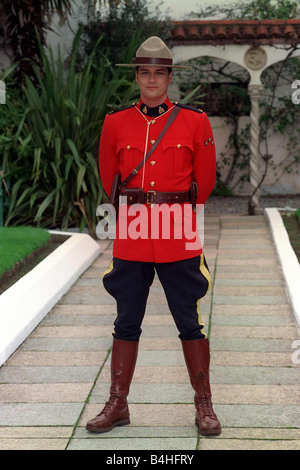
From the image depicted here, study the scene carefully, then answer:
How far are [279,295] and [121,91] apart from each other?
4.66 metres

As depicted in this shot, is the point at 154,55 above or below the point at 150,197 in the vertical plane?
above

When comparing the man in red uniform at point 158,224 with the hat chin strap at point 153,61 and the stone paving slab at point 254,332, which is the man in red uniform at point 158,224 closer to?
the hat chin strap at point 153,61

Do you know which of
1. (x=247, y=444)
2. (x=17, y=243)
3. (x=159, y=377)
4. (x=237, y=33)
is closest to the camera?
(x=247, y=444)

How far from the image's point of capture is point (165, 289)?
3838 mm

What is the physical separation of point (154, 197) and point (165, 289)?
17.3 inches

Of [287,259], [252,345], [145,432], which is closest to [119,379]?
[145,432]

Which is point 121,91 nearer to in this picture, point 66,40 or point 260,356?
point 66,40

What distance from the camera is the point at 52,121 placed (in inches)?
380

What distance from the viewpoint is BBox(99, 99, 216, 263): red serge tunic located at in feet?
12.3

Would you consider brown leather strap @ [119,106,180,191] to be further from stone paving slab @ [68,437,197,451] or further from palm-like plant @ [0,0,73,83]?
palm-like plant @ [0,0,73,83]

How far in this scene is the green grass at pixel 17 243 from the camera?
7.17 meters

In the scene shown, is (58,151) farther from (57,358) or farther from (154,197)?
(154,197)

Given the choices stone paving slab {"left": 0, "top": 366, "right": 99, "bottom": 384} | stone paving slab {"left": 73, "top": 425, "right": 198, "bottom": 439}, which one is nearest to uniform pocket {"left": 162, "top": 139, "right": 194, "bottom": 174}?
stone paving slab {"left": 73, "top": 425, "right": 198, "bottom": 439}

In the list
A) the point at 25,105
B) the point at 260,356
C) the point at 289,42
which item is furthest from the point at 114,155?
the point at 289,42
